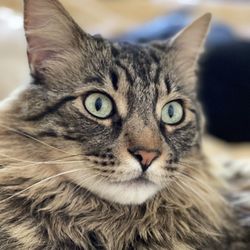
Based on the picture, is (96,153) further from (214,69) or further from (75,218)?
(214,69)

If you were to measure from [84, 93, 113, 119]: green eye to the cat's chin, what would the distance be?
0.49 feet

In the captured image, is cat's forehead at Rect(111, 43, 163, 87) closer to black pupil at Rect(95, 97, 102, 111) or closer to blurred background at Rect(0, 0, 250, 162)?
black pupil at Rect(95, 97, 102, 111)

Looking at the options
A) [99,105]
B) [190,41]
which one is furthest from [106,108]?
[190,41]

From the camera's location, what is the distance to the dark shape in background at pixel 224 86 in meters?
2.58

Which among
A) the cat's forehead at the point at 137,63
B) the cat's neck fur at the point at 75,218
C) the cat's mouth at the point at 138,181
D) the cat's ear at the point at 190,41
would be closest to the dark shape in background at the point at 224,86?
the cat's ear at the point at 190,41

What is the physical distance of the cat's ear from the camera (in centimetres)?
134

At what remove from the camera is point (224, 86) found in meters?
2.64

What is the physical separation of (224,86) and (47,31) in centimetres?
159

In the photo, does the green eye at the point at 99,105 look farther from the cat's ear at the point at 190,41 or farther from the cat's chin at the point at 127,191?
the cat's ear at the point at 190,41

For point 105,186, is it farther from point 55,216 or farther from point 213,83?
point 213,83

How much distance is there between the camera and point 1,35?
2.51 meters

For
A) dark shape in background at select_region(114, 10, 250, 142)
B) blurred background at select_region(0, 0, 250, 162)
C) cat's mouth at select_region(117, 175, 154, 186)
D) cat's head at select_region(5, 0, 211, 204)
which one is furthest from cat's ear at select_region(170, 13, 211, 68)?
dark shape in background at select_region(114, 10, 250, 142)

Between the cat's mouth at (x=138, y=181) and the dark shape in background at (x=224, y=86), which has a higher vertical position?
the dark shape in background at (x=224, y=86)

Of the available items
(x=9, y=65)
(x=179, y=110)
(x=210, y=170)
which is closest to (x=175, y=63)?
(x=179, y=110)
